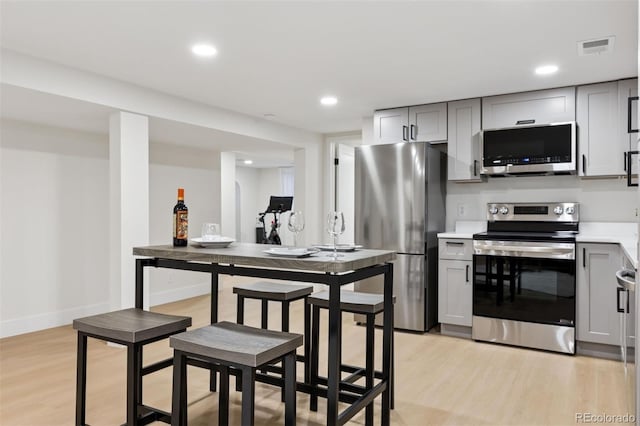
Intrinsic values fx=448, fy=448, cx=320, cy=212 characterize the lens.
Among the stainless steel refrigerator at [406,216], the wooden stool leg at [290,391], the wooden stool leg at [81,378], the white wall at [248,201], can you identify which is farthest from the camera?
the white wall at [248,201]

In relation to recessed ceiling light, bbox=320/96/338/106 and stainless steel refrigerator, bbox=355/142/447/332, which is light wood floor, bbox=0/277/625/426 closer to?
stainless steel refrigerator, bbox=355/142/447/332

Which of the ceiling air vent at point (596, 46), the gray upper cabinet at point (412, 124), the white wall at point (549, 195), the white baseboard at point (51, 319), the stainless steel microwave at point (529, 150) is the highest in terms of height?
the ceiling air vent at point (596, 46)

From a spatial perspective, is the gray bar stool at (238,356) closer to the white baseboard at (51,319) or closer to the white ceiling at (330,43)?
the white ceiling at (330,43)

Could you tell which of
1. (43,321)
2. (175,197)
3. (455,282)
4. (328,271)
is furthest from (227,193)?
(328,271)

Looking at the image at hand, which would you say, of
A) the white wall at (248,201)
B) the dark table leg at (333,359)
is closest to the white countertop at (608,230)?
the dark table leg at (333,359)

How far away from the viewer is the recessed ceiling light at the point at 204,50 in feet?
9.58

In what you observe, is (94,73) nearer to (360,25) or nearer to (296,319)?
(360,25)

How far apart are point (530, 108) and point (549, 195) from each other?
32.0 inches

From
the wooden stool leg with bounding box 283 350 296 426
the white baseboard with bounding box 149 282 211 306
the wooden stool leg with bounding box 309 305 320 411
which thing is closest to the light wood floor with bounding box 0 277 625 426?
the wooden stool leg with bounding box 309 305 320 411

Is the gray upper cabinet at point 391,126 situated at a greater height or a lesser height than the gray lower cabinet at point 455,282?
greater

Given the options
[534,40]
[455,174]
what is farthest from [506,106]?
[534,40]

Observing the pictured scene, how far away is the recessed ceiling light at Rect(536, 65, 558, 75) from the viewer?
328 centimetres

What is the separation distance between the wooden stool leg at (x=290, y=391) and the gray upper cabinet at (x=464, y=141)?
2999 millimetres

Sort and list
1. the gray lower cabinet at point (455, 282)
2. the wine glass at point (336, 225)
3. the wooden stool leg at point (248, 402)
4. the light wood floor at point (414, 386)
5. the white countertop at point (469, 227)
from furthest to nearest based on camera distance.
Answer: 1. the white countertop at point (469, 227)
2. the gray lower cabinet at point (455, 282)
3. the light wood floor at point (414, 386)
4. the wine glass at point (336, 225)
5. the wooden stool leg at point (248, 402)
